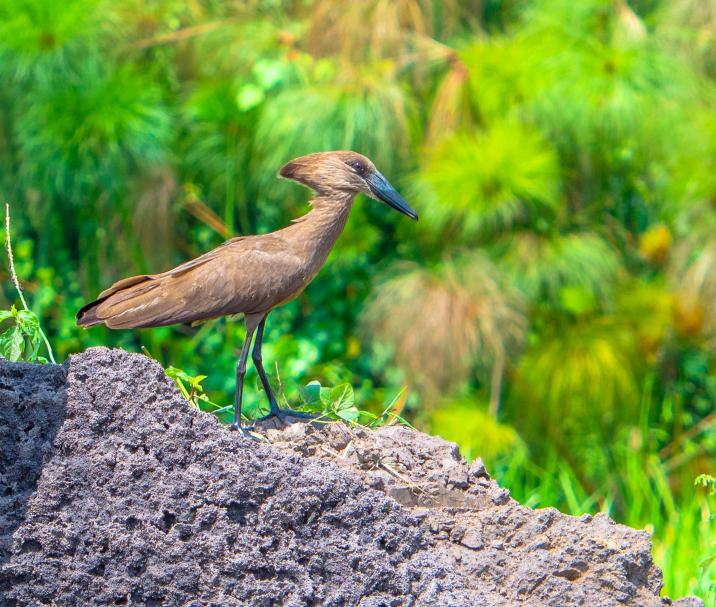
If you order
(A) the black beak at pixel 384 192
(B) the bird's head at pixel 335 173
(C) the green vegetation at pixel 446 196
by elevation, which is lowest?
(C) the green vegetation at pixel 446 196

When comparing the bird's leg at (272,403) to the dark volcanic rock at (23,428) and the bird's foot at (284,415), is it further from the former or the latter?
the dark volcanic rock at (23,428)

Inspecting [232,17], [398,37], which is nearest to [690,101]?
[398,37]

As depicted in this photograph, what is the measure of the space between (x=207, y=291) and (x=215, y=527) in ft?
2.18

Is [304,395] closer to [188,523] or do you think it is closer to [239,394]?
[239,394]

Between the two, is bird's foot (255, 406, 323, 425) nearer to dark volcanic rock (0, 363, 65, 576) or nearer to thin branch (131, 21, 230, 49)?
dark volcanic rock (0, 363, 65, 576)

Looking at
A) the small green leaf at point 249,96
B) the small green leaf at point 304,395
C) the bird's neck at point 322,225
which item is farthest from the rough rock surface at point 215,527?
the small green leaf at point 249,96

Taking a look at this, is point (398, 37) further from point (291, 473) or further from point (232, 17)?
point (291, 473)

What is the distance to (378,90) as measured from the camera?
348 centimetres

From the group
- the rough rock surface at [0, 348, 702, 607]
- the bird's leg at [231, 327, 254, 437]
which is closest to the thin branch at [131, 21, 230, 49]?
the bird's leg at [231, 327, 254, 437]

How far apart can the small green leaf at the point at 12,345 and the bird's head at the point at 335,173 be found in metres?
0.70

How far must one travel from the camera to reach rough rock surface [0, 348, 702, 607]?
4.02 feet

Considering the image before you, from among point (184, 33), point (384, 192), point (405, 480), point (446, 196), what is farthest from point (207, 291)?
point (184, 33)

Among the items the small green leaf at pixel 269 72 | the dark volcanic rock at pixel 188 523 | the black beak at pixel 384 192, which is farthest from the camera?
the small green leaf at pixel 269 72

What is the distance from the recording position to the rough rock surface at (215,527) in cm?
123
